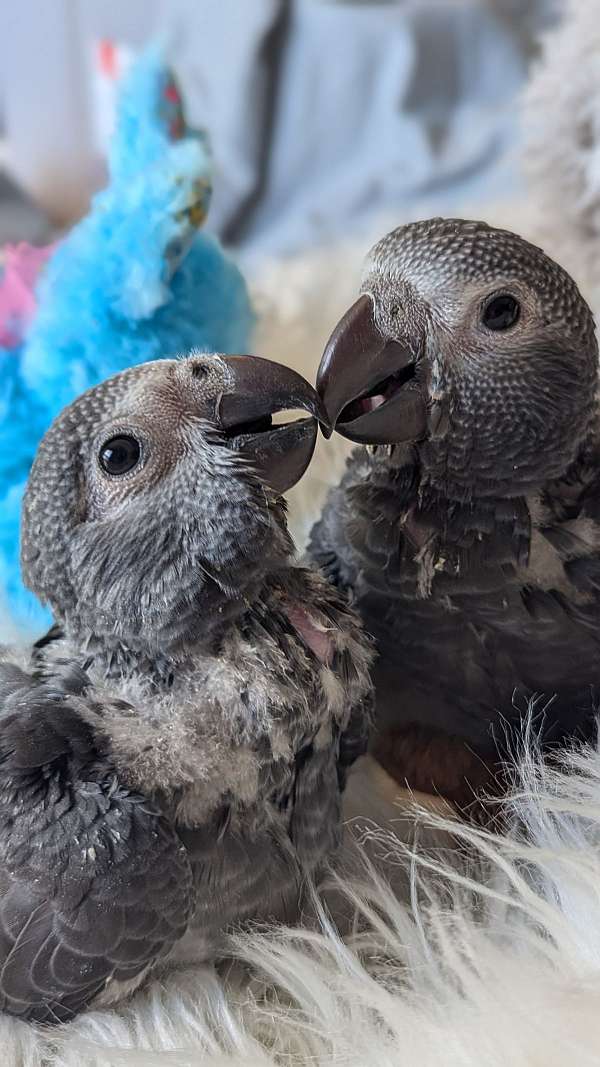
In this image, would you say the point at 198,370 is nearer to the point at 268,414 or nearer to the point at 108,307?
the point at 268,414

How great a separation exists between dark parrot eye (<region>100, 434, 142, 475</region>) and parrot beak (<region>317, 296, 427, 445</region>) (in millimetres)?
106

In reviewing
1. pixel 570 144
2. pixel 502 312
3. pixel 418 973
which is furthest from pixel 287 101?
pixel 418 973

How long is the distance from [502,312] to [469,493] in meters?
0.10

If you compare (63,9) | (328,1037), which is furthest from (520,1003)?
(63,9)

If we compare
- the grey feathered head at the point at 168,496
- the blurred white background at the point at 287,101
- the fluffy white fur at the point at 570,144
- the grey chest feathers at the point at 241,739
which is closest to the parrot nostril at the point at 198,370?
the grey feathered head at the point at 168,496

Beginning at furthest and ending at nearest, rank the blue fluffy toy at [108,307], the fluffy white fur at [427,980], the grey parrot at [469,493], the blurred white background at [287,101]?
the blurred white background at [287,101] → the blue fluffy toy at [108,307] → the grey parrot at [469,493] → the fluffy white fur at [427,980]

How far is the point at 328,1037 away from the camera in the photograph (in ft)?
1.55

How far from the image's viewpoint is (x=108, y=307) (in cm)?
72

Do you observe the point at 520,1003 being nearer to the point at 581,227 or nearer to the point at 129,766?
the point at 129,766

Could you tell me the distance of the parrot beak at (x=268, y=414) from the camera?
1.64 feet

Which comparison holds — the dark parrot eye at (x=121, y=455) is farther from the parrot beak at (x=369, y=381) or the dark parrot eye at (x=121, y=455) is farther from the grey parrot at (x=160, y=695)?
the parrot beak at (x=369, y=381)

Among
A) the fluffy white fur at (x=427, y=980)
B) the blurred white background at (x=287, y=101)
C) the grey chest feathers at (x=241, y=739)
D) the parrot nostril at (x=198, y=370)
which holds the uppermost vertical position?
the blurred white background at (x=287, y=101)

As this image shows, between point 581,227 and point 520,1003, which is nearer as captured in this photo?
point 520,1003

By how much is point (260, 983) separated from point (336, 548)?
28cm
